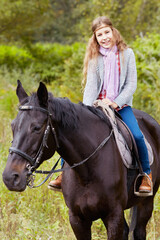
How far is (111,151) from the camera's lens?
131 inches

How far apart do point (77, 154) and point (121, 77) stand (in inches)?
41.7

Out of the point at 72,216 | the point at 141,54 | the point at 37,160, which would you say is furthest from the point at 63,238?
Result: the point at 141,54

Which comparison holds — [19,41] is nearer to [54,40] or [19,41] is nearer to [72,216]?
[54,40]

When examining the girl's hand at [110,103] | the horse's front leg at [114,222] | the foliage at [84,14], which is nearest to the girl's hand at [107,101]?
the girl's hand at [110,103]

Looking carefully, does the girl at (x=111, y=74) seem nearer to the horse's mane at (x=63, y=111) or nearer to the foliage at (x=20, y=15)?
the horse's mane at (x=63, y=111)

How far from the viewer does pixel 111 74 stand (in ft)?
12.2

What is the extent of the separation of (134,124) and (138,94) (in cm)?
578

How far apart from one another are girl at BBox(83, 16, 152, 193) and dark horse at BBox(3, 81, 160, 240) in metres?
0.37

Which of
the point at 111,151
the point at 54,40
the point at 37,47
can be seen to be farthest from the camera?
the point at 54,40

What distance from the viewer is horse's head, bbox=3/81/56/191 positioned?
2.65m

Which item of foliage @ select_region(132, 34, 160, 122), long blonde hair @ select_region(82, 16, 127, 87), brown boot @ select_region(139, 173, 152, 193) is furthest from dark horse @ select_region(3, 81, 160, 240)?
foliage @ select_region(132, 34, 160, 122)

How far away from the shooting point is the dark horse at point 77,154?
2697 mm

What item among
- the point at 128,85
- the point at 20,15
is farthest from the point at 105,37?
the point at 20,15

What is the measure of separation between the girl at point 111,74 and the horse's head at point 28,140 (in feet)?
3.42
